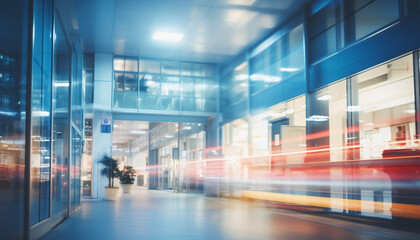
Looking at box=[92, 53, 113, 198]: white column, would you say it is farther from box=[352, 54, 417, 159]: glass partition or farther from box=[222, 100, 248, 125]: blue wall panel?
box=[352, 54, 417, 159]: glass partition

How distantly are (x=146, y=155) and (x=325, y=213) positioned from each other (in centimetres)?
3213

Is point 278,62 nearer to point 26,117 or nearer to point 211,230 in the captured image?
point 211,230

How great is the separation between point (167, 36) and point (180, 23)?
1946 mm

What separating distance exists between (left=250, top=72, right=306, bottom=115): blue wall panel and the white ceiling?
2.43 m

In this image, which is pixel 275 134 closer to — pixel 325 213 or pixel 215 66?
pixel 325 213

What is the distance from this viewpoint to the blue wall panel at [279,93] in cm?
1563

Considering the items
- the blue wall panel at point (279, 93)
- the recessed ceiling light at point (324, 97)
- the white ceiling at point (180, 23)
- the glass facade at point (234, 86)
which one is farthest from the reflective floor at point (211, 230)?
the glass facade at point (234, 86)

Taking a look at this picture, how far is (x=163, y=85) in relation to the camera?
23500 millimetres

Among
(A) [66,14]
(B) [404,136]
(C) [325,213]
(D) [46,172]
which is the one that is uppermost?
(A) [66,14]

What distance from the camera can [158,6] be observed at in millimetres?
15609

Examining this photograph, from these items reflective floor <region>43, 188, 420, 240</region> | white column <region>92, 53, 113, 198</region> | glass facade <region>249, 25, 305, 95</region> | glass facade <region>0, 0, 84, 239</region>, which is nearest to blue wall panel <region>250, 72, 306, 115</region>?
glass facade <region>249, 25, 305, 95</region>

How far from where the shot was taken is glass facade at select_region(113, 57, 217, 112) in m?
22.8

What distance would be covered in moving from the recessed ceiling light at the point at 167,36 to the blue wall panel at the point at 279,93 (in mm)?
4319

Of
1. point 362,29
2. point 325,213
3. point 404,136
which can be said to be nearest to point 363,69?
point 362,29
